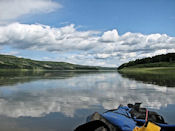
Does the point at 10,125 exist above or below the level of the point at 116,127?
below

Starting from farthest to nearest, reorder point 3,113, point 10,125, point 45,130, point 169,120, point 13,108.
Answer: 1. point 13,108
2. point 3,113
3. point 169,120
4. point 10,125
5. point 45,130

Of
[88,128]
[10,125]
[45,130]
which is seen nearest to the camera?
[88,128]

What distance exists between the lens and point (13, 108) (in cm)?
988

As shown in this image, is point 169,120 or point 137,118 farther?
point 169,120

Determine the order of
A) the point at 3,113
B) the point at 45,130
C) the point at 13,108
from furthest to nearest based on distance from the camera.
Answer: the point at 13,108 < the point at 3,113 < the point at 45,130

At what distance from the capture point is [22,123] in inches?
285

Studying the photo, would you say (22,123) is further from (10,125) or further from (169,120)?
(169,120)

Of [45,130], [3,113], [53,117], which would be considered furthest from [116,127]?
[3,113]

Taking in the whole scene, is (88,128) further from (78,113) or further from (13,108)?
(13,108)

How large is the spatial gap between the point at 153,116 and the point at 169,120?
5.42ft

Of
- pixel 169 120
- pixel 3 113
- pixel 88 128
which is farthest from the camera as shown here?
pixel 3 113

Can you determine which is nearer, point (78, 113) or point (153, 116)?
point (153, 116)

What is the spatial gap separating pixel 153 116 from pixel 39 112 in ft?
18.2

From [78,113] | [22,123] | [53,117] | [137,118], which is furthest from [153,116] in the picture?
[22,123]
